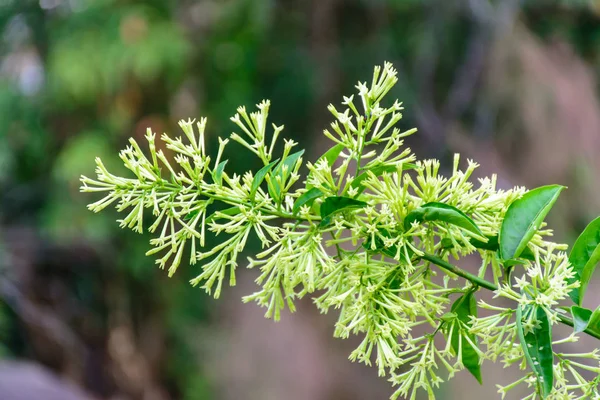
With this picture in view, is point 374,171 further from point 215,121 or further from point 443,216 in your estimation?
point 215,121

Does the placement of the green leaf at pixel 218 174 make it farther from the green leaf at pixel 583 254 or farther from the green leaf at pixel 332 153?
the green leaf at pixel 583 254

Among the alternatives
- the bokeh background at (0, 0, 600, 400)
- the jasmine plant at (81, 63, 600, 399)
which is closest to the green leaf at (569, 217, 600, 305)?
the jasmine plant at (81, 63, 600, 399)

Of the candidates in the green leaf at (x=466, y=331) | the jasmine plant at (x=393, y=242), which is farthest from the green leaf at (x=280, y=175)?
the green leaf at (x=466, y=331)

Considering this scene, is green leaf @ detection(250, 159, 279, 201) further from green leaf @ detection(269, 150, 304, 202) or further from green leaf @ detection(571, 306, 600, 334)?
green leaf @ detection(571, 306, 600, 334)

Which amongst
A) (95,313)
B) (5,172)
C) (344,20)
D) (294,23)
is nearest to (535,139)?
(344,20)

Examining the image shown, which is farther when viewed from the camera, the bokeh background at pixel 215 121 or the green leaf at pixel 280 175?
the bokeh background at pixel 215 121

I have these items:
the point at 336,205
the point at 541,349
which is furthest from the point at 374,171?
the point at 541,349
